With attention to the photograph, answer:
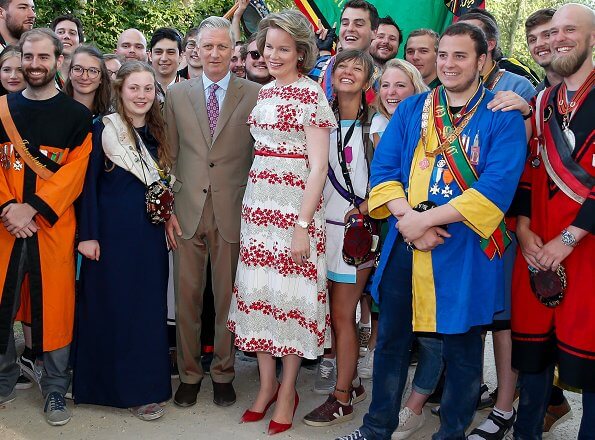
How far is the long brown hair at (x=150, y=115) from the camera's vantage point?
404 cm

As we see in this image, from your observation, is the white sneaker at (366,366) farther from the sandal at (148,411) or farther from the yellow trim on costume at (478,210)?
the yellow trim on costume at (478,210)

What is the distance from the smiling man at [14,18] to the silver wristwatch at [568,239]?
4442mm

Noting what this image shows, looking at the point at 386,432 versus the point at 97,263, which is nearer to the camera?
the point at 386,432

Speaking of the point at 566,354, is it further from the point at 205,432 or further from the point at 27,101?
the point at 27,101

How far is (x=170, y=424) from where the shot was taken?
4027mm

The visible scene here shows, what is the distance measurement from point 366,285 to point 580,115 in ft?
5.27

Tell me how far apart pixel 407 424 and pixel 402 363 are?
647 mm

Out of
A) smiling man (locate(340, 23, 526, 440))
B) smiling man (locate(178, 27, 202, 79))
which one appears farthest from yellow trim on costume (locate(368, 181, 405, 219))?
smiling man (locate(178, 27, 202, 79))

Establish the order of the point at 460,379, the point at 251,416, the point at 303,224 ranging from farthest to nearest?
the point at 251,416 → the point at 303,224 → the point at 460,379

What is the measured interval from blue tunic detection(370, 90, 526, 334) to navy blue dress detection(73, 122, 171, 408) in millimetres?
1639

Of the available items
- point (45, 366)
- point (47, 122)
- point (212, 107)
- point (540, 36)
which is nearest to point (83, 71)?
point (47, 122)

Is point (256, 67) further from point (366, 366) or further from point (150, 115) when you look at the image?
point (366, 366)

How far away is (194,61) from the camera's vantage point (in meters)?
5.82

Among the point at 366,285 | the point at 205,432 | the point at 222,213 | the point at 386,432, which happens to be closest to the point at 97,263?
the point at 222,213
